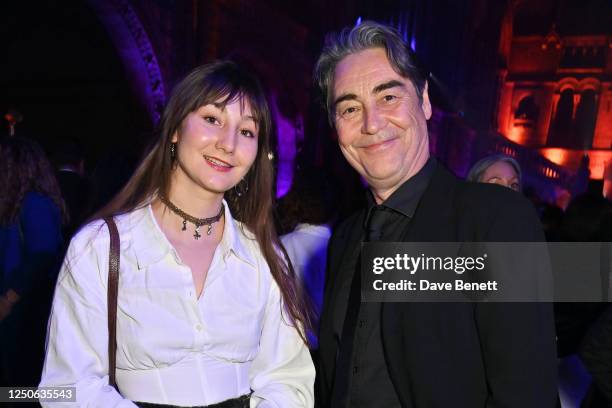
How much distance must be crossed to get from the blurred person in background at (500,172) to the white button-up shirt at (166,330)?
7.22 ft

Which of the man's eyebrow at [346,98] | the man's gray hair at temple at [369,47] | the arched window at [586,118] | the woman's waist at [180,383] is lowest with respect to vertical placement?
the woman's waist at [180,383]

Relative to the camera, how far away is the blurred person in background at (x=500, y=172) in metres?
3.38

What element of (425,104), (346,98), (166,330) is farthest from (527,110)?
(166,330)

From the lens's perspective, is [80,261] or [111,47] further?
[111,47]

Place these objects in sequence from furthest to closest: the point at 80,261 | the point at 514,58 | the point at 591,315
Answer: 1. the point at 514,58
2. the point at 591,315
3. the point at 80,261

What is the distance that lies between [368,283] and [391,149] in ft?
1.50

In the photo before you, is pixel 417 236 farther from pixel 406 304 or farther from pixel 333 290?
pixel 333 290

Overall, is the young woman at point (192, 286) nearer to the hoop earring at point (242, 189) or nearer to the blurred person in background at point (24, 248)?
the hoop earring at point (242, 189)

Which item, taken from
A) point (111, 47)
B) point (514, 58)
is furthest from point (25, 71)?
point (514, 58)

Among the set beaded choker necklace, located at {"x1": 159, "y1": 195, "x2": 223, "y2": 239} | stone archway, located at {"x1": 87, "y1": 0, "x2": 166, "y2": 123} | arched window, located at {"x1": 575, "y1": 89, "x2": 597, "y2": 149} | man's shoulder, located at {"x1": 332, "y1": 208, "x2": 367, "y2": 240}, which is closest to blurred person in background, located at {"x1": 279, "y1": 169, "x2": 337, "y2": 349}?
man's shoulder, located at {"x1": 332, "y1": 208, "x2": 367, "y2": 240}

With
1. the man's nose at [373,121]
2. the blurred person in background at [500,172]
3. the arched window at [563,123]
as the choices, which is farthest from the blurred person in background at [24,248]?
the arched window at [563,123]

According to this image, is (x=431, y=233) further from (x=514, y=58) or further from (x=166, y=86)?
(x=514, y=58)

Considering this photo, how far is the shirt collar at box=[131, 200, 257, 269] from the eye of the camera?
157 cm

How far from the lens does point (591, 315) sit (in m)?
2.84
